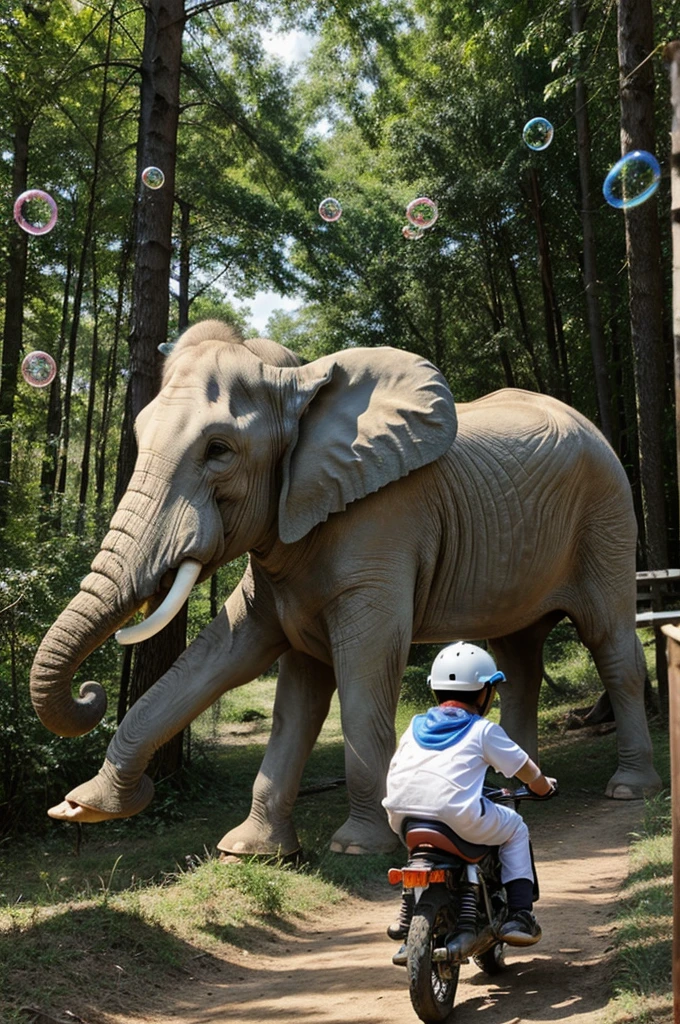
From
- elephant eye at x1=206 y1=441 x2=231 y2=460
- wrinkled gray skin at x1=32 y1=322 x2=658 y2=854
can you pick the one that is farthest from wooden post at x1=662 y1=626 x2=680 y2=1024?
Result: elephant eye at x1=206 y1=441 x2=231 y2=460

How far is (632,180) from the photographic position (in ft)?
28.1

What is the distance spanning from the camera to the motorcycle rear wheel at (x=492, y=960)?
5070 millimetres

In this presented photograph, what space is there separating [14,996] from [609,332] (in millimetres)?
15702

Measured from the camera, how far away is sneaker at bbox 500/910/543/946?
4777mm

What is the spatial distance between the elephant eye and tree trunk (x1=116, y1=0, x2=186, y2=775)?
9.79 feet

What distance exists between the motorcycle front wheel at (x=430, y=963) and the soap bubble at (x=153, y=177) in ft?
23.8

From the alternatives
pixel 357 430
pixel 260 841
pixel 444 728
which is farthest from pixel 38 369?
pixel 444 728

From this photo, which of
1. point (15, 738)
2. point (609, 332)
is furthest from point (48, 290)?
point (15, 738)

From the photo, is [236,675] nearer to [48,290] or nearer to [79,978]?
[79,978]

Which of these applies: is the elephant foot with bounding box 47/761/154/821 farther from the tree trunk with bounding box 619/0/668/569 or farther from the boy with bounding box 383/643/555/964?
A: the tree trunk with bounding box 619/0/668/569

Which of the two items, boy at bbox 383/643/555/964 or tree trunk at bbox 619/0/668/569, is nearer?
boy at bbox 383/643/555/964

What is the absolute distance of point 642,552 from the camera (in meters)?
15.3

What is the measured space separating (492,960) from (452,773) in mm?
1052

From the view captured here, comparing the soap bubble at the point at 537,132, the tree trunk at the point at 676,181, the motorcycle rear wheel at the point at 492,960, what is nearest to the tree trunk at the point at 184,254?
the soap bubble at the point at 537,132
